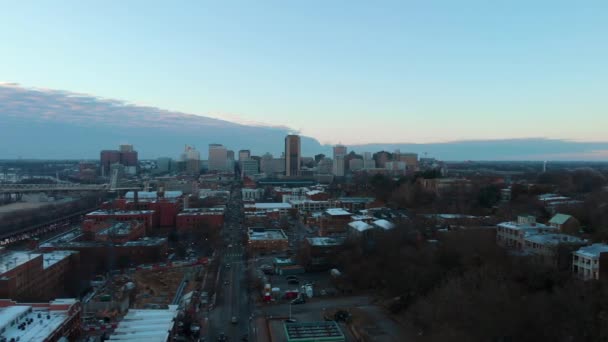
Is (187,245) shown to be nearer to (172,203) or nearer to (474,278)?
(172,203)

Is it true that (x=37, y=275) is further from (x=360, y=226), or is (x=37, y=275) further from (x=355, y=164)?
(x=355, y=164)

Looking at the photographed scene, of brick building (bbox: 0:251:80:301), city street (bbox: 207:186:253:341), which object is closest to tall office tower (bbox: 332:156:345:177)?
city street (bbox: 207:186:253:341)

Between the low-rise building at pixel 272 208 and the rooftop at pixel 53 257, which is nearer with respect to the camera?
the rooftop at pixel 53 257

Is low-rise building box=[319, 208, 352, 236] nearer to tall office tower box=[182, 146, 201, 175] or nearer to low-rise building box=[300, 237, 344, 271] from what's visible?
low-rise building box=[300, 237, 344, 271]

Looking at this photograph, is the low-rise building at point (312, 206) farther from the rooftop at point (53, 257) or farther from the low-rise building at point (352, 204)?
the rooftop at point (53, 257)

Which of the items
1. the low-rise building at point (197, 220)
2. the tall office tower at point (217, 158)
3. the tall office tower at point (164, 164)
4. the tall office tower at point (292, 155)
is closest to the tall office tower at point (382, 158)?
the tall office tower at point (292, 155)

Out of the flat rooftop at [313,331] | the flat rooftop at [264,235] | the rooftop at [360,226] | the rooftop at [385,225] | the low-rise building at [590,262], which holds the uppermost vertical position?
the low-rise building at [590,262]
